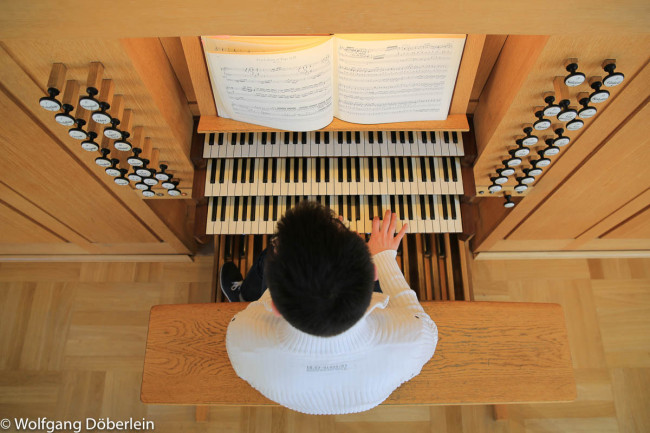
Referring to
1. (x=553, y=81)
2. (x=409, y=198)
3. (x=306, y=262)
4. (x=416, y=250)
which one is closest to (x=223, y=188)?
(x=409, y=198)

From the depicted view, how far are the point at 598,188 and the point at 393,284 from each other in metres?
1.12

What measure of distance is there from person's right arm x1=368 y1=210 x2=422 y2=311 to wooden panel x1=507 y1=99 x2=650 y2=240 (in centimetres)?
86

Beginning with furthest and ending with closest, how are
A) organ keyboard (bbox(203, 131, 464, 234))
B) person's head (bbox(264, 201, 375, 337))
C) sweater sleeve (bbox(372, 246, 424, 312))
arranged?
organ keyboard (bbox(203, 131, 464, 234)), sweater sleeve (bbox(372, 246, 424, 312)), person's head (bbox(264, 201, 375, 337))

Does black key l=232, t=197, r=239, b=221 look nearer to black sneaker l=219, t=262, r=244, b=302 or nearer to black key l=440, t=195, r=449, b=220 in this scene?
black sneaker l=219, t=262, r=244, b=302

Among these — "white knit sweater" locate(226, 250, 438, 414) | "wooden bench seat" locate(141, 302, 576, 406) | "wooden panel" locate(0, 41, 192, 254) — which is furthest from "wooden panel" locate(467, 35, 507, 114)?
"wooden panel" locate(0, 41, 192, 254)

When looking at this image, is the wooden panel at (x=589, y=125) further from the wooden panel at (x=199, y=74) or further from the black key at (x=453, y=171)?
the wooden panel at (x=199, y=74)

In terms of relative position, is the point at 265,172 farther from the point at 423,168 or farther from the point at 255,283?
the point at 423,168

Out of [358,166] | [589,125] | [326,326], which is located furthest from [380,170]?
[326,326]

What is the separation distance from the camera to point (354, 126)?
1875 millimetres

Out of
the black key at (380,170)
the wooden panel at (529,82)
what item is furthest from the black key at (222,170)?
the wooden panel at (529,82)

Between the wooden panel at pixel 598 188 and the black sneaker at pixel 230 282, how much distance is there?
5.13ft

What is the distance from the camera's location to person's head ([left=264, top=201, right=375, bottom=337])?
94cm

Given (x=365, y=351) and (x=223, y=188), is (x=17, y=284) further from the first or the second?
(x=365, y=351)
